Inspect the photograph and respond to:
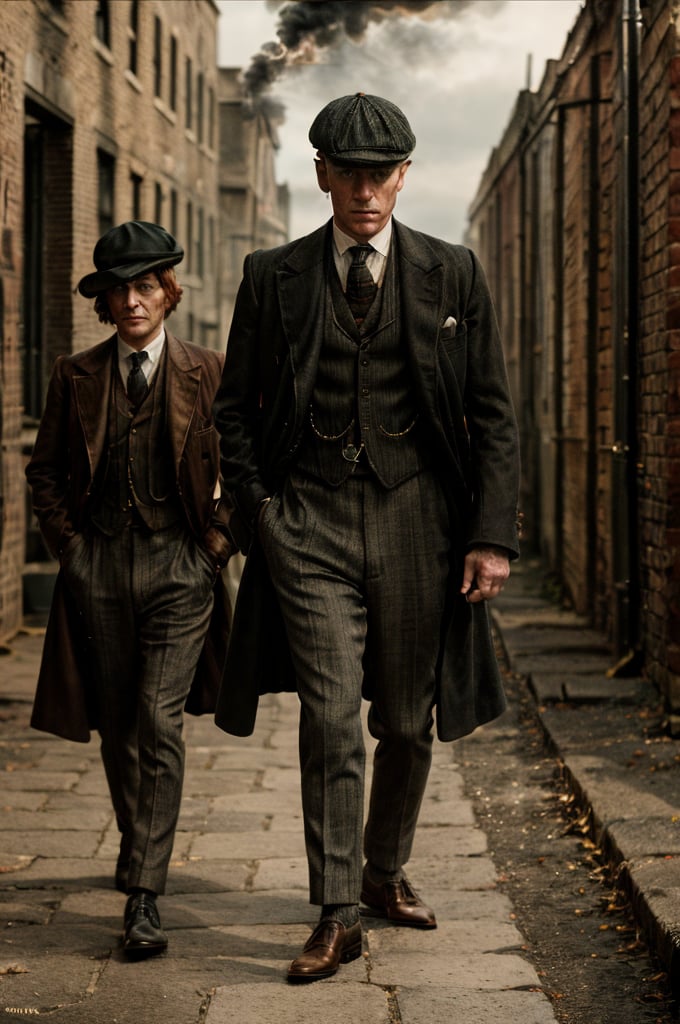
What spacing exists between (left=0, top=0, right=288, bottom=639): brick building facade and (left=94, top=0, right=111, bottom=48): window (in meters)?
0.02

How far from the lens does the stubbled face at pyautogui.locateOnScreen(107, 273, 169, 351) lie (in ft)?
16.6

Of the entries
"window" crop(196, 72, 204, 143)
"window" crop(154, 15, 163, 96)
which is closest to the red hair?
"window" crop(154, 15, 163, 96)

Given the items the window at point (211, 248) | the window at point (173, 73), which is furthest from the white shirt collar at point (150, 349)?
the window at point (211, 248)

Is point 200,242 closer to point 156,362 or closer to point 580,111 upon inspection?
point 580,111

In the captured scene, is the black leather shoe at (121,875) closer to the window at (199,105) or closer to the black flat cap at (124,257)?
the black flat cap at (124,257)

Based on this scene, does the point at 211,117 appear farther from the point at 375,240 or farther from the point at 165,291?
the point at 375,240

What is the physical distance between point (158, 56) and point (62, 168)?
886 cm

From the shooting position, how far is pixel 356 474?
4.49 m

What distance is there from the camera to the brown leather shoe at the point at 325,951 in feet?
14.5

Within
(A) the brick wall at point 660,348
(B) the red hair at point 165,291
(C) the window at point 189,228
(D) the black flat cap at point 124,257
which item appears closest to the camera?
(D) the black flat cap at point 124,257

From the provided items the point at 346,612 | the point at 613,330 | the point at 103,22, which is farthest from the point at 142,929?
the point at 103,22

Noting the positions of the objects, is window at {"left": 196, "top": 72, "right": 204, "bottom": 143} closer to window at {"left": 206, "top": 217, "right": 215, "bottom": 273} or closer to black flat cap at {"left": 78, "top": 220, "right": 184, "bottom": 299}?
window at {"left": 206, "top": 217, "right": 215, "bottom": 273}

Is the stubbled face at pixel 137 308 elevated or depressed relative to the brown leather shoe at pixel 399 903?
elevated

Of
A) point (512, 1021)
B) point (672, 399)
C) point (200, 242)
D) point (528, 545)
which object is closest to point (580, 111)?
point (672, 399)
